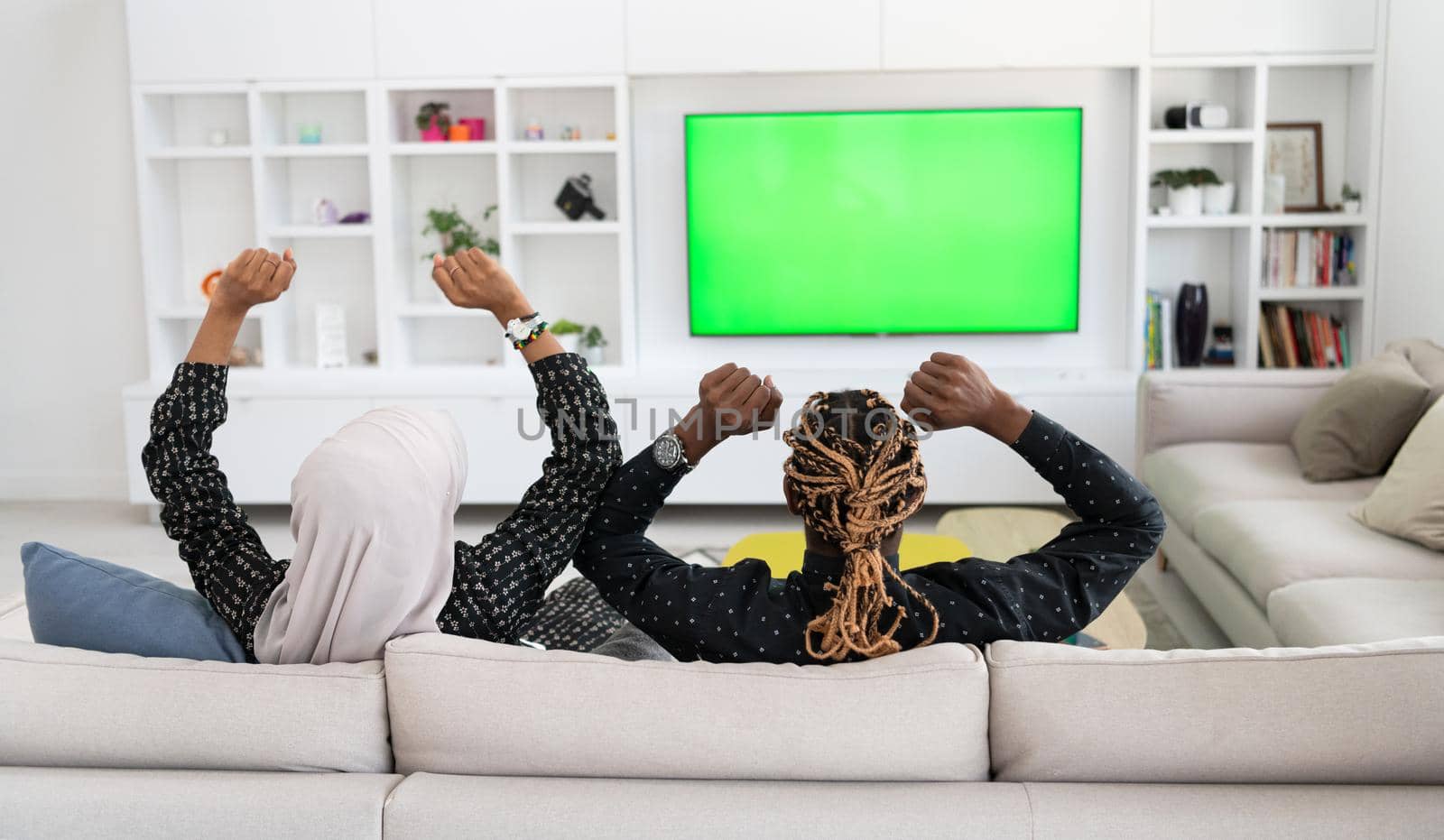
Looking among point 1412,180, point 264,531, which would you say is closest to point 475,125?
point 264,531

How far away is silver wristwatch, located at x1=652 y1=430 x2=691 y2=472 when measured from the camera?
1.54 metres

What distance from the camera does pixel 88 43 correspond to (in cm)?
493

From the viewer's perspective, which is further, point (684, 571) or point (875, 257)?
point (875, 257)

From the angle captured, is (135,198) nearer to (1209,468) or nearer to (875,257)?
(875,257)

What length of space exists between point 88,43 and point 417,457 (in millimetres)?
4478

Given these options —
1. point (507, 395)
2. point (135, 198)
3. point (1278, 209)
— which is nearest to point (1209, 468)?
point (1278, 209)

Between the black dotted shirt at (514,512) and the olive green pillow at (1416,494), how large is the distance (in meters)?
2.03

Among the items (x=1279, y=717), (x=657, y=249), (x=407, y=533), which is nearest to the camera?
(x=1279, y=717)

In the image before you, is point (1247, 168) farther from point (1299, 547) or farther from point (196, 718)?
point (196, 718)

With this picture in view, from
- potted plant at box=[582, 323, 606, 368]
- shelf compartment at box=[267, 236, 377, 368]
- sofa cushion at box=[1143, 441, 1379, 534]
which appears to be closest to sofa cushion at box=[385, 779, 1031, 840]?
sofa cushion at box=[1143, 441, 1379, 534]

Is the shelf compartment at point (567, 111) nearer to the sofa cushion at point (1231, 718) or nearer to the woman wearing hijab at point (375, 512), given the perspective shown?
the woman wearing hijab at point (375, 512)

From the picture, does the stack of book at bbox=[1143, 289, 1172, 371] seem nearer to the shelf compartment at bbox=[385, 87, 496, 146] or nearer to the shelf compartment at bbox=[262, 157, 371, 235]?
the shelf compartment at bbox=[385, 87, 496, 146]

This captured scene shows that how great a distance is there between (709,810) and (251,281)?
36.8 inches

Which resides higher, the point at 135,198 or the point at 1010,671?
the point at 135,198
